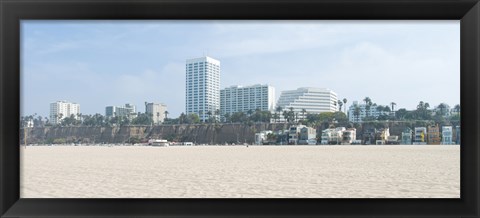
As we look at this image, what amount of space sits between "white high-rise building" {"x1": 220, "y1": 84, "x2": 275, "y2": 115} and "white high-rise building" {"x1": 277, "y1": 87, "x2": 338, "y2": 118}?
3.87 metres

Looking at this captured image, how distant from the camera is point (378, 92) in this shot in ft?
209

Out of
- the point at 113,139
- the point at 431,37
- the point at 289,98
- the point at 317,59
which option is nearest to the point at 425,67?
the point at 431,37

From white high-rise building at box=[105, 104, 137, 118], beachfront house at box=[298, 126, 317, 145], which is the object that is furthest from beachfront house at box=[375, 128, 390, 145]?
white high-rise building at box=[105, 104, 137, 118]

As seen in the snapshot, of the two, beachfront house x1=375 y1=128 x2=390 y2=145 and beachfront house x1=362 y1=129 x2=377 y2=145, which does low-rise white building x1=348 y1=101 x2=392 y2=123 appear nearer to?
beachfront house x1=362 y1=129 x2=377 y2=145

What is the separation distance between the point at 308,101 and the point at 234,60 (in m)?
21.8

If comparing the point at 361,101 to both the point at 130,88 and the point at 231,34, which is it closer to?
the point at 231,34

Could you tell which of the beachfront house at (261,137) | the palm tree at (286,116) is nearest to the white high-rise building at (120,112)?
the beachfront house at (261,137)

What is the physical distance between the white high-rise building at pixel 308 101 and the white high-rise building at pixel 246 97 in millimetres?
3869

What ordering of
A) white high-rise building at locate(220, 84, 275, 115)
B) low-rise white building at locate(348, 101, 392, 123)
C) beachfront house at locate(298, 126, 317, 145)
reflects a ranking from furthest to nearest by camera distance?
1. low-rise white building at locate(348, 101, 392, 123)
2. beachfront house at locate(298, 126, 317, 145)
3. white high-rise building at locate(220, 84, 275, 115)

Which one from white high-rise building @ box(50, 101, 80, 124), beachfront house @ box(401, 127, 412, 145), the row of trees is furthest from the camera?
white high-rise building @ box(50, 101, 80, 124)

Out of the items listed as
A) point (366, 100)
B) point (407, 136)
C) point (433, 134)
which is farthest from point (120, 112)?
point (433, 134)

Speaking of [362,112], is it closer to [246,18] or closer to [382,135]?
[382,135]

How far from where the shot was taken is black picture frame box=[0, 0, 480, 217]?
150 centimetres

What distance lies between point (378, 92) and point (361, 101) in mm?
18453
